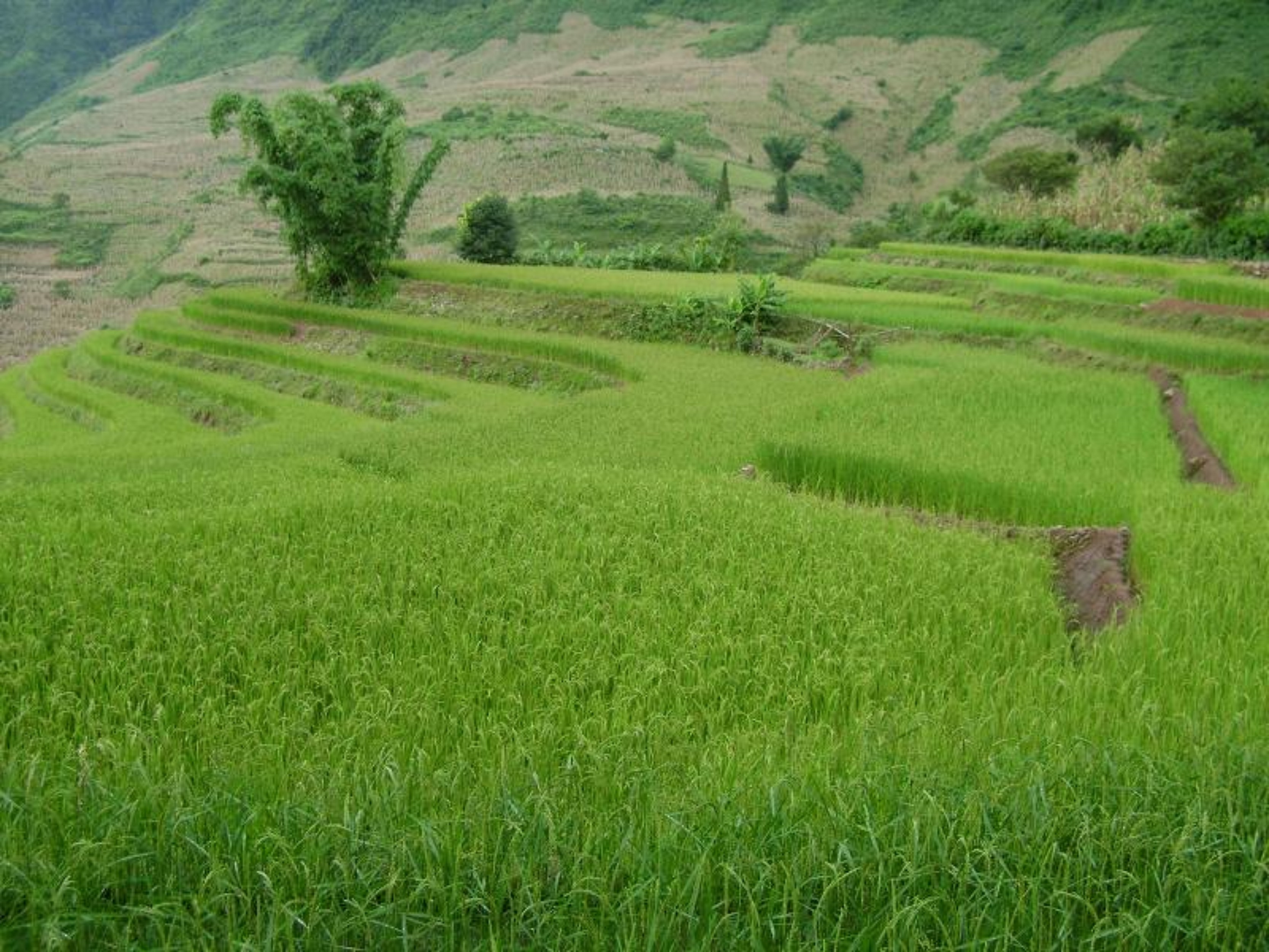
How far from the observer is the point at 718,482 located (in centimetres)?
845

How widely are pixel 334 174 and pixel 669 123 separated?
181ft

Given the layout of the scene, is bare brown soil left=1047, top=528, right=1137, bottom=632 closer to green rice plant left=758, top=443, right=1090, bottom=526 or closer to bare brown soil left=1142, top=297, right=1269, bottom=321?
green rice plant left=758, top=443, right=1090, bottom=526

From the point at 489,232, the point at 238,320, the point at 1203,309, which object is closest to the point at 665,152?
the point at 489,232

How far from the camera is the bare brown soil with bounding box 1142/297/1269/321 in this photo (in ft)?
54.3

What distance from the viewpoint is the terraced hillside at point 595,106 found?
4959cm

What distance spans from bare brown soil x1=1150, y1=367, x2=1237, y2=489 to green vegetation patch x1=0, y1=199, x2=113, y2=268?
42.7 metres

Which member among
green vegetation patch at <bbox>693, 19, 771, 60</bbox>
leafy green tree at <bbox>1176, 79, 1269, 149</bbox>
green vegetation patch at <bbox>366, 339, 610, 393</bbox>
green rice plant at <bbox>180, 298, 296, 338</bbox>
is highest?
green vegetation patch at <bbox>693, 19, 771, 60</bbox>

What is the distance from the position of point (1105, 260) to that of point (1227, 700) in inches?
904

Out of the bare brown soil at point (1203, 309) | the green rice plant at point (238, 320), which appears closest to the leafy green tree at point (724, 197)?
the green rice plant at point (238, 320)

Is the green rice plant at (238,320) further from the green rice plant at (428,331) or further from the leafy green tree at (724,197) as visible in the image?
the leafy green tree at (724,197)

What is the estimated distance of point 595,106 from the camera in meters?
78.4

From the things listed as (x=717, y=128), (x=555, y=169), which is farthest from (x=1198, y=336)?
(x=717, y=128)

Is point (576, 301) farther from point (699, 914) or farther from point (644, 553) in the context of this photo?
point (699, 914)

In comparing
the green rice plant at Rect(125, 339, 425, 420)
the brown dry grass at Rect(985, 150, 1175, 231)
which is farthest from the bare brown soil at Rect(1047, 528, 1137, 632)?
the brown dry grass at Rect(985, 150, 1175, 231)
